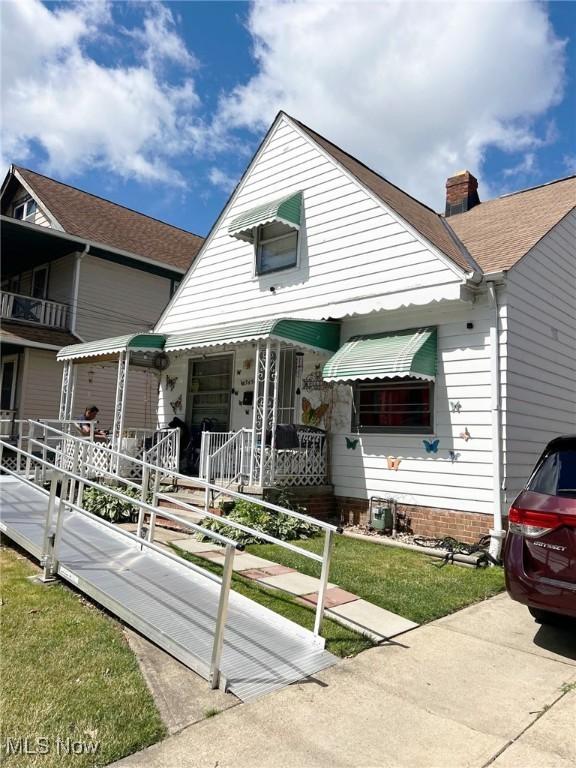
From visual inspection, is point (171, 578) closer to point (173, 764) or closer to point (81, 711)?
point (81, 711)

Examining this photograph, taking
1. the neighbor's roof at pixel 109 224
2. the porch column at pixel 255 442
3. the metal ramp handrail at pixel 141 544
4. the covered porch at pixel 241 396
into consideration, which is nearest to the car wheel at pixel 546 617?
the metal ramp handrail at pixel 141 544

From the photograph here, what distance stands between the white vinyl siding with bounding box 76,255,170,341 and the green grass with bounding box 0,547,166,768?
46.7ft

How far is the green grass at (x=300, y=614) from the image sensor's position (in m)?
4.28

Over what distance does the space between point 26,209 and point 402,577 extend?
63.6 feet

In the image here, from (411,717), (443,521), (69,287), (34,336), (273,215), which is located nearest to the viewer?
(411,717)

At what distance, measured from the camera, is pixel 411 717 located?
3.29m

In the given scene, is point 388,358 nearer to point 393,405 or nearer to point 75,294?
point 393,405

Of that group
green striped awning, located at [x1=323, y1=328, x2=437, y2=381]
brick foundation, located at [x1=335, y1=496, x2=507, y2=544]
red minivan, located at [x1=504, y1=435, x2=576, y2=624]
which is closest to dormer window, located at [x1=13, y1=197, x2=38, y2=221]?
green striped awning, located at [x1=323, y1=328, x2=437, y2=381]

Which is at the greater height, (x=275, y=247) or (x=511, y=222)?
(x=511, y=222)

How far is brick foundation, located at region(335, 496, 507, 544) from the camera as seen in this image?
8.09m

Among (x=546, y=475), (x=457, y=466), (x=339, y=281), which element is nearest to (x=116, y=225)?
(x=339, y=281)

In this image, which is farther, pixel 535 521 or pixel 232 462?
pixel 232 462

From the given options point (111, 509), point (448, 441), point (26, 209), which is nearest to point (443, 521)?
point (448, 441)

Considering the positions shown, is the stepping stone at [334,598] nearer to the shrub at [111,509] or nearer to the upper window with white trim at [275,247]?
the shrub at [111,509]
